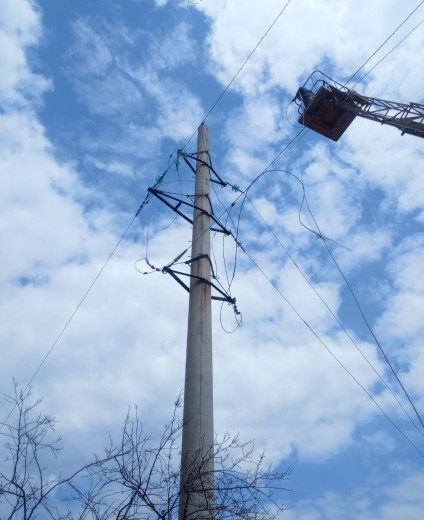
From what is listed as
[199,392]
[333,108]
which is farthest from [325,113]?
[199,392]

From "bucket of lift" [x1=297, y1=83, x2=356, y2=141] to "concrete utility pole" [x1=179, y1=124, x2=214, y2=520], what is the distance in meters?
7.84

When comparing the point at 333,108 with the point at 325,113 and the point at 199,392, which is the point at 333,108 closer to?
the point at 325,113

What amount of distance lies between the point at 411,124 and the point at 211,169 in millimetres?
6027

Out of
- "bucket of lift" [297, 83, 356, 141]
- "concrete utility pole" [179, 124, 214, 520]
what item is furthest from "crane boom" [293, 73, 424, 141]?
"concrete utility pole" [179, 124, 214, 520]

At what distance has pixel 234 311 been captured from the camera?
377 inches

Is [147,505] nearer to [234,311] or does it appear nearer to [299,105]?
[234,311]

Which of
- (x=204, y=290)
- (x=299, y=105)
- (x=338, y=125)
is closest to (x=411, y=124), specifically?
(x=338, y=125)

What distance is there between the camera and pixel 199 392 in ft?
21.8

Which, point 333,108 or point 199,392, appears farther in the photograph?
point 333,108

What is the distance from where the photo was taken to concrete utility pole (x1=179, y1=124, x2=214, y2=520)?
5.63 m

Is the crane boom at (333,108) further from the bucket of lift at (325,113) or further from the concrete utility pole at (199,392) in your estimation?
the concrete utility pole at (199,392)

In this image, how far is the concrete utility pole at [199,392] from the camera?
5.63 m

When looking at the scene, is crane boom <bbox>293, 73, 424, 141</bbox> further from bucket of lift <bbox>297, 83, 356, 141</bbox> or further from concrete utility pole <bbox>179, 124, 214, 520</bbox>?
concrete utility pole <bbox>179, 124, 214, 520</bbox>

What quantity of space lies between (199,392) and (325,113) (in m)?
11.7
